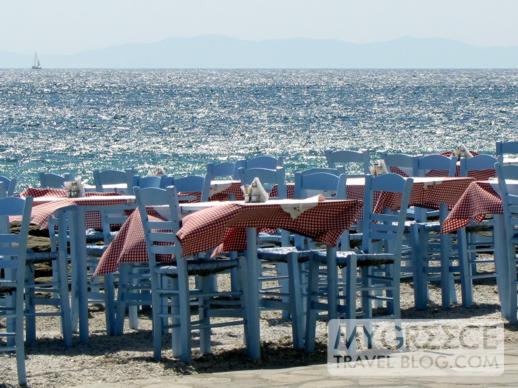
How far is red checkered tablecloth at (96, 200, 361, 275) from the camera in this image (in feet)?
29.5

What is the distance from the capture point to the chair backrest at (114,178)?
11656 mm

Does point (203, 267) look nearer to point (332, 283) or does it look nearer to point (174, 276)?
point (174, 276)

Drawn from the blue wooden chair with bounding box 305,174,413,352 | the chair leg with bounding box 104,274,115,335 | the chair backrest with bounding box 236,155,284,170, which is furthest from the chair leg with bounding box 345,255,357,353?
the chair backrest with bounding box 236,155,284,170

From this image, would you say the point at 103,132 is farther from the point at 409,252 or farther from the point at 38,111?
the point at 409,252

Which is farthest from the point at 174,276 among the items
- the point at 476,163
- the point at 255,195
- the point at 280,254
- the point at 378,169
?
the point at 476,163

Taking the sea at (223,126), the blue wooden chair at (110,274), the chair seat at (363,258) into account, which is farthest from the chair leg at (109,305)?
the sea at (223,126)

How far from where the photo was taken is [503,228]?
10125 mm

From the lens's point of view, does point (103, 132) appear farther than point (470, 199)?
Yes

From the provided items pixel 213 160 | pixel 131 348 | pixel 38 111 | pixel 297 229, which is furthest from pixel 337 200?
pixel 38 111

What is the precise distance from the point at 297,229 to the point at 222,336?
1274 millimetres

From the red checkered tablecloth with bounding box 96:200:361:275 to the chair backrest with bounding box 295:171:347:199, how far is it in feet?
2.47

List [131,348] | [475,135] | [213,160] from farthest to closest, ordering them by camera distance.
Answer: [475,135] → [213,160] → [131,348]

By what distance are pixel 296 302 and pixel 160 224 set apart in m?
1.11

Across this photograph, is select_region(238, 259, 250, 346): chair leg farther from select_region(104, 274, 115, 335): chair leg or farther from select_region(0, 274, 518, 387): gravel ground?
select_region(104, 274, 115, 335): chair leg
